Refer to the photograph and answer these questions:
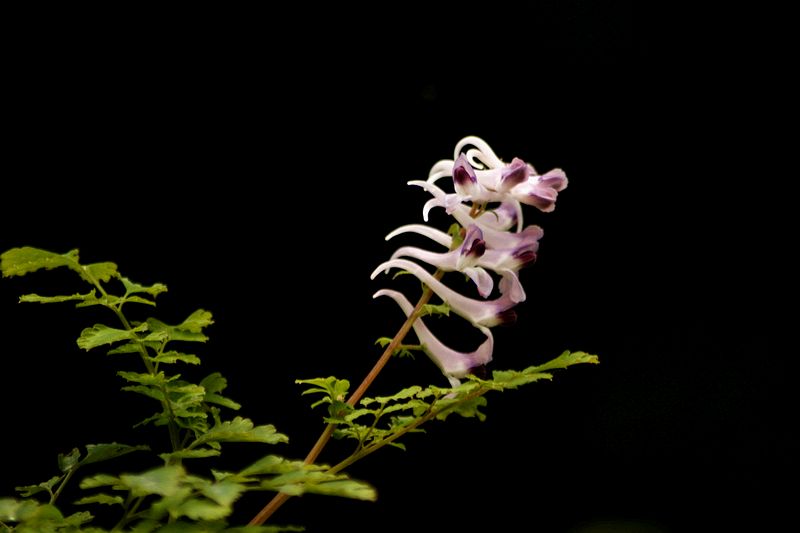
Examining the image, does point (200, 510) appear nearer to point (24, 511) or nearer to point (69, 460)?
point (24, 511)

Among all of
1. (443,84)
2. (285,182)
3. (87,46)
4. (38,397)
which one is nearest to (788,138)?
(443,84)

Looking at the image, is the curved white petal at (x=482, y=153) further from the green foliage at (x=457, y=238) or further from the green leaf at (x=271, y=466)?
the green leaf at (x=271, y=466)

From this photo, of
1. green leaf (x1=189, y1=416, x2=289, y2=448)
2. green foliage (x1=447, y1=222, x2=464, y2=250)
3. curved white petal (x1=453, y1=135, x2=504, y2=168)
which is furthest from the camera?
curved white petal (x1=453, y1=135, x2=504, y2=168)

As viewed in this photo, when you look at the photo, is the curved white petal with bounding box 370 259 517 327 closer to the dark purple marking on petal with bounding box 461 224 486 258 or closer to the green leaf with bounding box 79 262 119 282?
the dark purple marking on petal with bounding box 461 224 486 258

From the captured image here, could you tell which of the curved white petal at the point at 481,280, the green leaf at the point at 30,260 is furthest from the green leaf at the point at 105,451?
the curved white petal at the point at 481,280

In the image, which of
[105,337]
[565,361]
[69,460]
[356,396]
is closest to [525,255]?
[565,361]

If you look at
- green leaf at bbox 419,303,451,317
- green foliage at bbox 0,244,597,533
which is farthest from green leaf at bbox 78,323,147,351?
green leaf at bbox 419,303,451,317
